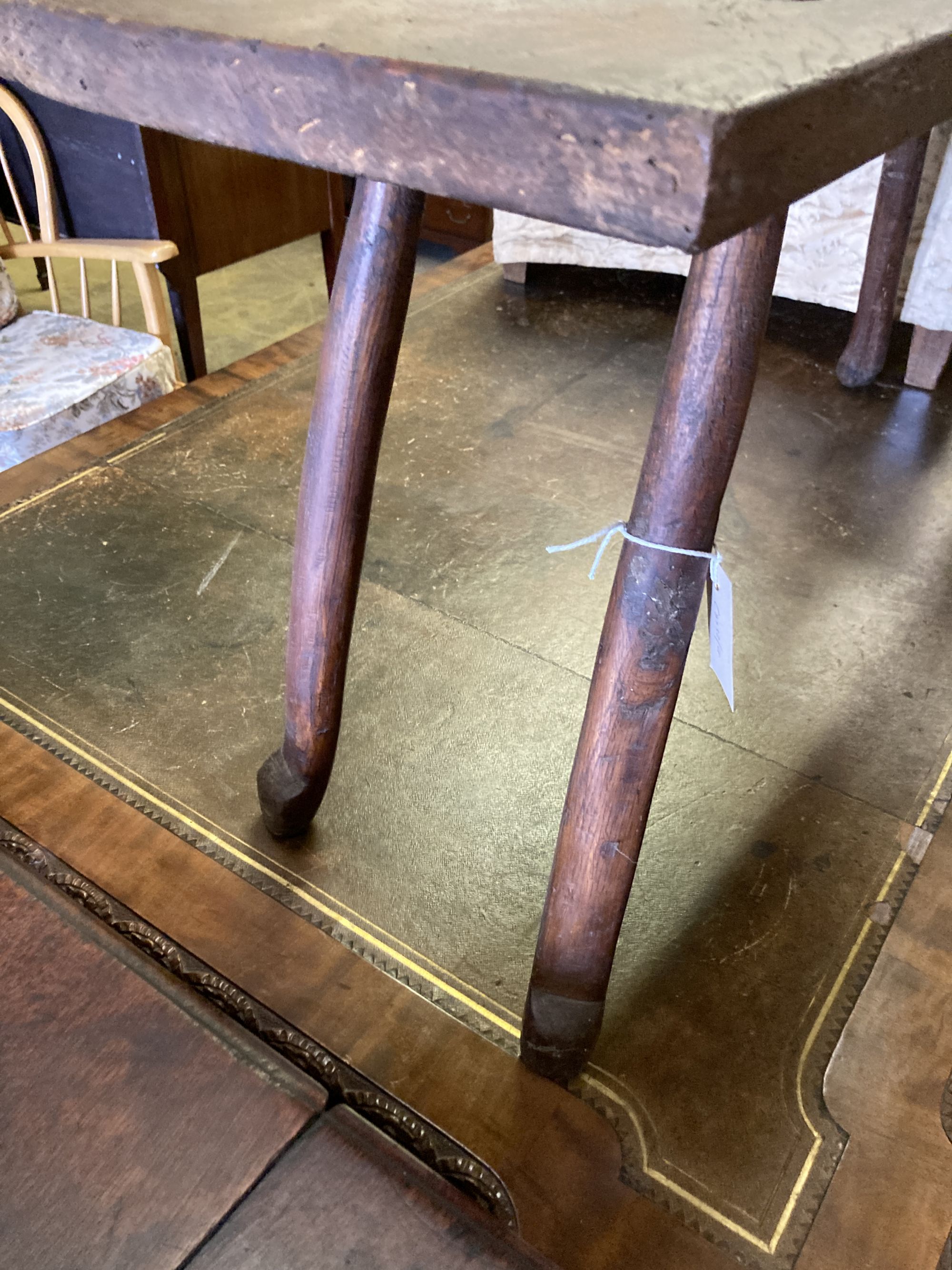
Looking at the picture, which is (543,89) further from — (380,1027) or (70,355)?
(70,355)

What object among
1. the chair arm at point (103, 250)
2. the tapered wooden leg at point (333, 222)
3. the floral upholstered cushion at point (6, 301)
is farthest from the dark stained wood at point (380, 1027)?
the tapered wooden leg at point (333, 222)

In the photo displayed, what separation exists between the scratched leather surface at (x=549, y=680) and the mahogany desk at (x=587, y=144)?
17cm

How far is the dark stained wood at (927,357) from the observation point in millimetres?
2004

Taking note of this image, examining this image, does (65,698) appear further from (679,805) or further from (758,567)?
(758,567)

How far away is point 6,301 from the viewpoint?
82.1 inches

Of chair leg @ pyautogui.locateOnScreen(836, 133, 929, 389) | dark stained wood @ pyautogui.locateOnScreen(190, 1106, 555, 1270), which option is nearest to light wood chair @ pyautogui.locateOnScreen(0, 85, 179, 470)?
chair leg @ pyautogui.locateOnScreen(836, 133, 929, 389)

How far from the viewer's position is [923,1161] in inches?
33.9

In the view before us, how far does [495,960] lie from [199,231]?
2188mm

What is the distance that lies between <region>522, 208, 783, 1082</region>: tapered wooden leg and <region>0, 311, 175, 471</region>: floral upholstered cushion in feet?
4.62

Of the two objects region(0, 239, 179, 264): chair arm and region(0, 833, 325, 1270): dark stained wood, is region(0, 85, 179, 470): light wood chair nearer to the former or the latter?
region(0, 239, 179, 264): chair arm

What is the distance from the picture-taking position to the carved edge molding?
0.84 metres

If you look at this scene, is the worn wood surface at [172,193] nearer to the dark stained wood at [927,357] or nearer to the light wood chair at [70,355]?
the light wood chair at [70,355]

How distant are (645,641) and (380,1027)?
0.48m

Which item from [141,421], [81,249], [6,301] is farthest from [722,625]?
[6,301]
